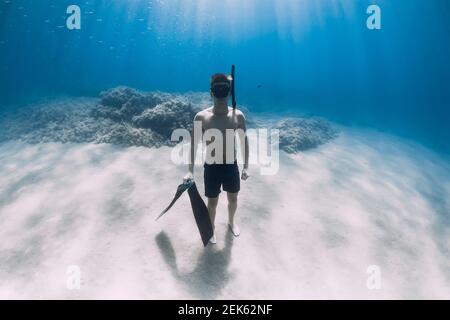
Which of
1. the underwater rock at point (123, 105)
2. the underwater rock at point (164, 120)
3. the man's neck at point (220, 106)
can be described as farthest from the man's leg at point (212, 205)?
the underwater rock at point (123, 105)

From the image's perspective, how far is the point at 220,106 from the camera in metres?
3.95

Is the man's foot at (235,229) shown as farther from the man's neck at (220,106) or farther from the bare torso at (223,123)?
the man's neck at (220,106)

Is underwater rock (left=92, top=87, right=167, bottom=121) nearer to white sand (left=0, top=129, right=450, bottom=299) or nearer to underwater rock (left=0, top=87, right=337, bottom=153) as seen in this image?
underwater rock (left=0, top=87, right=337, bottom=153)

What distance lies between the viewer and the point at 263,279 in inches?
155

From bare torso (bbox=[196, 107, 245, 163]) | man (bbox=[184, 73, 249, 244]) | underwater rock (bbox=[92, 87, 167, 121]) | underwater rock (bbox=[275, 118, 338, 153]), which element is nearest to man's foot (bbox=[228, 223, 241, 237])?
man (bbox=[184, 73, 249, 244])

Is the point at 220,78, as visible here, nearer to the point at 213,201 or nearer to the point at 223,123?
the point at 223,123

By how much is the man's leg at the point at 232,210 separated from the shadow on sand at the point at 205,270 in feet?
0.79

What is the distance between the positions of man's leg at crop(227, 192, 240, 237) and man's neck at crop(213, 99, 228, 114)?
1.34m

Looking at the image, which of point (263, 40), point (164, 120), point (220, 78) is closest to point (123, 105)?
point (164, 120)

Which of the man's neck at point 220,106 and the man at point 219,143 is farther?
the man at point 219,143

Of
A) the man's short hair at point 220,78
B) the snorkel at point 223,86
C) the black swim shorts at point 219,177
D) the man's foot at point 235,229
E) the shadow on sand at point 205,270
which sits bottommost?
the shadow on sand at point 205,270

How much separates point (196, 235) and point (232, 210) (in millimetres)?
763

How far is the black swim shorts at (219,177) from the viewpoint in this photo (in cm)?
414
